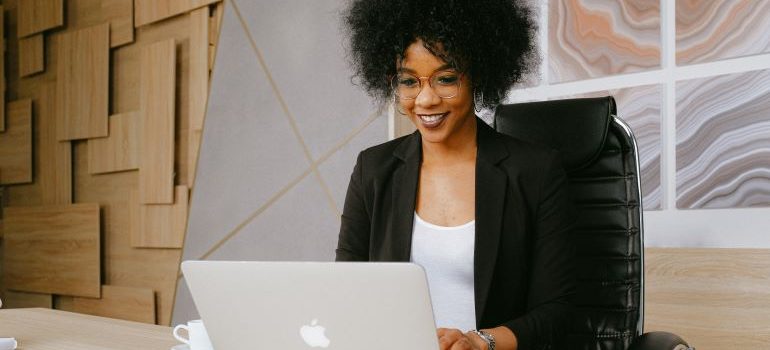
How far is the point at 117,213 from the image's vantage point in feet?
14.3

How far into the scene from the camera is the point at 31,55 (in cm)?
489

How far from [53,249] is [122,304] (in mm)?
785

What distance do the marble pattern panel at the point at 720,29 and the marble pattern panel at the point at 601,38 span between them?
0.08 metres

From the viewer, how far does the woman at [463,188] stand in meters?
1.59

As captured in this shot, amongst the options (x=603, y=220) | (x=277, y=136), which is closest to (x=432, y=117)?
(x=603, y=220)

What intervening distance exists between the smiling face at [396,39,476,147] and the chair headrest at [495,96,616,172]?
22 cm

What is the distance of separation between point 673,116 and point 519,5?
2.72 feet

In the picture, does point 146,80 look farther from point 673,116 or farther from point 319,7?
point 673,116

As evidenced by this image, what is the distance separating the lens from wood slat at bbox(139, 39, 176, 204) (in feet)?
12.9

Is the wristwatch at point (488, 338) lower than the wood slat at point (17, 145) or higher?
lower

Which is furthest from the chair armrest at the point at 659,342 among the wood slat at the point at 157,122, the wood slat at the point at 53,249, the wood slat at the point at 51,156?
the wood slat at the point at 51,156

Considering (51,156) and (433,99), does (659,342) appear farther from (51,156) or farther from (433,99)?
(51,156)

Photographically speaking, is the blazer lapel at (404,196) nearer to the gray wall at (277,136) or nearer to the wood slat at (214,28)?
the gray wall at (277,136)

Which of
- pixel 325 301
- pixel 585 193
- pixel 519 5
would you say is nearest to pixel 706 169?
pixel 585 193
